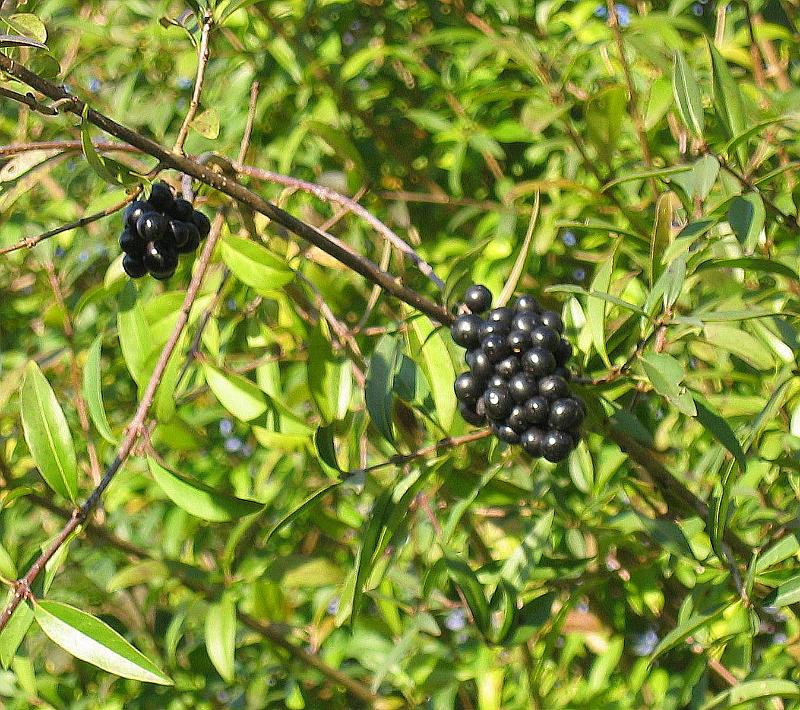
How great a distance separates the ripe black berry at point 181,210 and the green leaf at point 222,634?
2.59ft

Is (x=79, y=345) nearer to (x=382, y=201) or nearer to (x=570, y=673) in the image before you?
(x=382, y=201)

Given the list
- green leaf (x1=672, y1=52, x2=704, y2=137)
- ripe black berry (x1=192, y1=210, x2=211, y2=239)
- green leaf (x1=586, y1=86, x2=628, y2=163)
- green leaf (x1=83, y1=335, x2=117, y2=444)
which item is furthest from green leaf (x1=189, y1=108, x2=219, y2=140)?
green leaf (x1=586, y1=86, x2=628, y2=163)

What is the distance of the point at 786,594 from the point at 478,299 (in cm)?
53

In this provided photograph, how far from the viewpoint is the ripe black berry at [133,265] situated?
1.20m

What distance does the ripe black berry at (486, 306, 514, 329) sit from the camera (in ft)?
3.61

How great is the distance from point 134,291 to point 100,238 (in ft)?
2.86

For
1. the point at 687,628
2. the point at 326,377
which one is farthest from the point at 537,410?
the point at 326,377

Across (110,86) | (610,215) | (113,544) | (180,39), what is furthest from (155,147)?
(110,86)

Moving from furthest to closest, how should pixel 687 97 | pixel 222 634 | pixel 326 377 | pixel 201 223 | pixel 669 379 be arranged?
pixel 222 634, pixel 326 377, pixel 687 97, pixel 201 223, pixel 669 379

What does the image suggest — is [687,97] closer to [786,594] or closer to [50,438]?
[786,594]

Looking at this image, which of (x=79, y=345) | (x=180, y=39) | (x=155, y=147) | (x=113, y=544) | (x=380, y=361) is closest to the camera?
(x=155, y=147)

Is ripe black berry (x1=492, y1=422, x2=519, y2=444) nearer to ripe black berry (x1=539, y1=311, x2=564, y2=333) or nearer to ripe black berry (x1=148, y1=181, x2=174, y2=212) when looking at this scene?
ripe black berry (x1=539, y1=311, x2=564, y2=333)

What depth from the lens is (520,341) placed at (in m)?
1.07

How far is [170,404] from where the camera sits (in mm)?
1287
